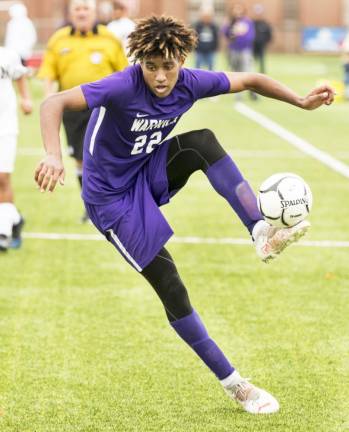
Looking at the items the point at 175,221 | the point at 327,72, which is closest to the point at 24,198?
the point at 175,221

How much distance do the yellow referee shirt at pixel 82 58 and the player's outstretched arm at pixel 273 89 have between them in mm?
5503

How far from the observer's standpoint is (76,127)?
11148 mm

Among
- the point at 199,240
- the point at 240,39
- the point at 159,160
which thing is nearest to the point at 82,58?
the point at 199,240

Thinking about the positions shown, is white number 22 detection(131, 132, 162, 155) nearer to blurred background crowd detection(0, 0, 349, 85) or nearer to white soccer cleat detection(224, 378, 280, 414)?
white soccer cleat detection(224, 378, 280, 414)

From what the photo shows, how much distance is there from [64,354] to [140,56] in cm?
240

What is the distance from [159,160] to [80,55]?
569cm

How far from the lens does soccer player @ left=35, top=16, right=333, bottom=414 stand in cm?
563

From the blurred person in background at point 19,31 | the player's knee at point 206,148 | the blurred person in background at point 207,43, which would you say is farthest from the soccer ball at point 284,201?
the blurred person in background at point 207,43

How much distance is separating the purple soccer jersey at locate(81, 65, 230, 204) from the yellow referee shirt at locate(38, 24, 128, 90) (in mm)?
5530

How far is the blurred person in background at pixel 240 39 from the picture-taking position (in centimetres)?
2878

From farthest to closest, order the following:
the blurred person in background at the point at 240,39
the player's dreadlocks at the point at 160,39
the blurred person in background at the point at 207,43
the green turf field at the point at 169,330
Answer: the blurred person in background at the point at 207,43, the blurred person in background at the point at 240,39, the green turf field at the point at 169,330, the player's dreadlocks at the point at 160,39

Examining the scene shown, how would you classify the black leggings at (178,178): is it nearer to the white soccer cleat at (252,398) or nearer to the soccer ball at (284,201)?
the soccer ball at (284,201)

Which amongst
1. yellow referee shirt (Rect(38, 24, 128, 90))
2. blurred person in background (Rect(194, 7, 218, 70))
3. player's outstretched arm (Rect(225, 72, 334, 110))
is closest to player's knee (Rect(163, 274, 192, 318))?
player's outstretched arm (Rect(225, 72, 334, 110))

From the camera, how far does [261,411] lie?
5.86 metres
